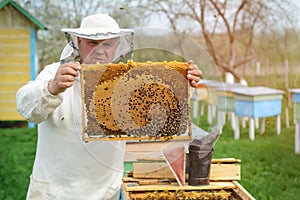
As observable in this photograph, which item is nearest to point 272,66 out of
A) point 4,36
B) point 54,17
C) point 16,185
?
point 54,17

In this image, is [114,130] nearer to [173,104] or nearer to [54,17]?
[173,104]

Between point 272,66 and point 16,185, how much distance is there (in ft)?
38.9

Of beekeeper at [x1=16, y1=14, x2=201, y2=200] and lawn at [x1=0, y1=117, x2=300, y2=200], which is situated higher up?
beekeeper at [x1=16, y1=14, x2=201, y2=200]

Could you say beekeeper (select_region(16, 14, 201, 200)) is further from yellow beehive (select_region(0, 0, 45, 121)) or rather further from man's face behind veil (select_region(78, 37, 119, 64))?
yellow beehive (select_region(0, 0, 45, 121))

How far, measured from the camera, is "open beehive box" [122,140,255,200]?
2221 millimetres

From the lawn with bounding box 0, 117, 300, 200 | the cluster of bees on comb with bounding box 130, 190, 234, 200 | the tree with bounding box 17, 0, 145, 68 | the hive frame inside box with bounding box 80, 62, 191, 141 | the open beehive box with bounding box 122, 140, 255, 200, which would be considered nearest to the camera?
the hive frame inside box with bounding box 80, 62, 191, 141

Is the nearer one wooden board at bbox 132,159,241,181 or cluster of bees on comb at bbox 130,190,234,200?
cluster of bees on comb at bbox 130,190,234,200

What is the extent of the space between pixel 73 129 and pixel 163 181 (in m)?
0.58

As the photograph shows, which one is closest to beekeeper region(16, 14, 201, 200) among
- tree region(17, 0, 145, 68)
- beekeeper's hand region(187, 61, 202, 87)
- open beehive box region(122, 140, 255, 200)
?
open beehive box region(122, 140, 255, 200)

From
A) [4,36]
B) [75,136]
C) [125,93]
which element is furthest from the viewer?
[4,36]

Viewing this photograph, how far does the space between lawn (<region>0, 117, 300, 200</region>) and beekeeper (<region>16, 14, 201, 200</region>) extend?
2.72 m

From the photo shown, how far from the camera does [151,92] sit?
1.91 meters

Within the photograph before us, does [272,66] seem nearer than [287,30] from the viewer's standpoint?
No

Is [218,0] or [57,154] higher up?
[218,0]
